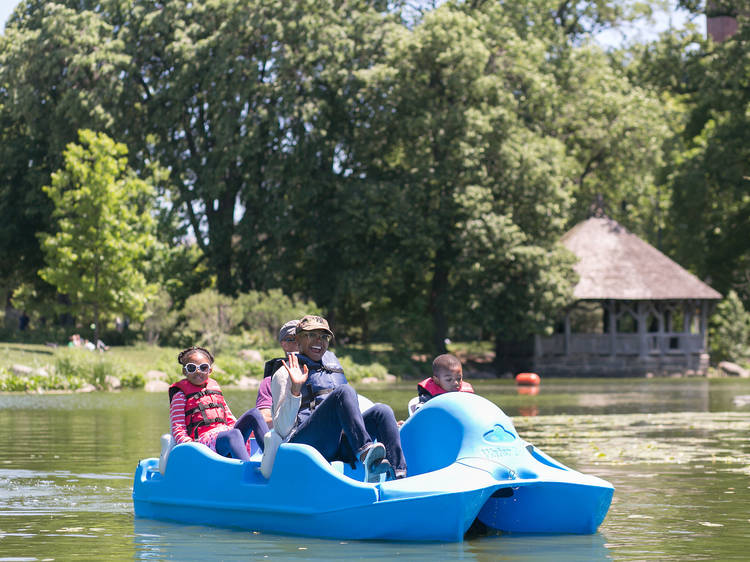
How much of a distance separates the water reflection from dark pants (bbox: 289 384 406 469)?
67cm

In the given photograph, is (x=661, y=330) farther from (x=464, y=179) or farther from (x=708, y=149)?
(x=464, y=179)

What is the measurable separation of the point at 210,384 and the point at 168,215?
39.9 meters

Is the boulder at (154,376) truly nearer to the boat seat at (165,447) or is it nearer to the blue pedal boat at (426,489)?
the boat seat at (165,447)

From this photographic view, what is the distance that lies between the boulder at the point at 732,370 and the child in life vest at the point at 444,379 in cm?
4039

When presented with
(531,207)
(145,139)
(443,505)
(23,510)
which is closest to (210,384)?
(23,510)

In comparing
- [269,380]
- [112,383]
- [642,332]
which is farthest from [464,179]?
[269,380]

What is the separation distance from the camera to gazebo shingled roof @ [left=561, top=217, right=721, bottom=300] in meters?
48.5

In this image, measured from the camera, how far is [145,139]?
50.3 meters

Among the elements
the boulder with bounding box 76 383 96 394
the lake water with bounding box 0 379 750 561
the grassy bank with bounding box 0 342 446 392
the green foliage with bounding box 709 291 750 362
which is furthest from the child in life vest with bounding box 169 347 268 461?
the green foliage with bounding box 709 291 750 362

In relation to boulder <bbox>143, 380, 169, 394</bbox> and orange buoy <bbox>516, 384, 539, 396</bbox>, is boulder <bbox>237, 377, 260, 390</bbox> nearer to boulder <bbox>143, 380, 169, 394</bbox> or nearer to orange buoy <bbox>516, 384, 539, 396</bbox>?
boulder <bbox>143, 380, 169, 394</bbox>

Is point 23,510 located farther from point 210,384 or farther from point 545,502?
point 545,502

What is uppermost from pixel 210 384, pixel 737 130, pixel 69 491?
pixel 737 130

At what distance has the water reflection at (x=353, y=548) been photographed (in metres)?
8.38

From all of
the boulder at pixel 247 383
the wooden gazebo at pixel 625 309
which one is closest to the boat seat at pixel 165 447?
the boulder at pixel 247 383
